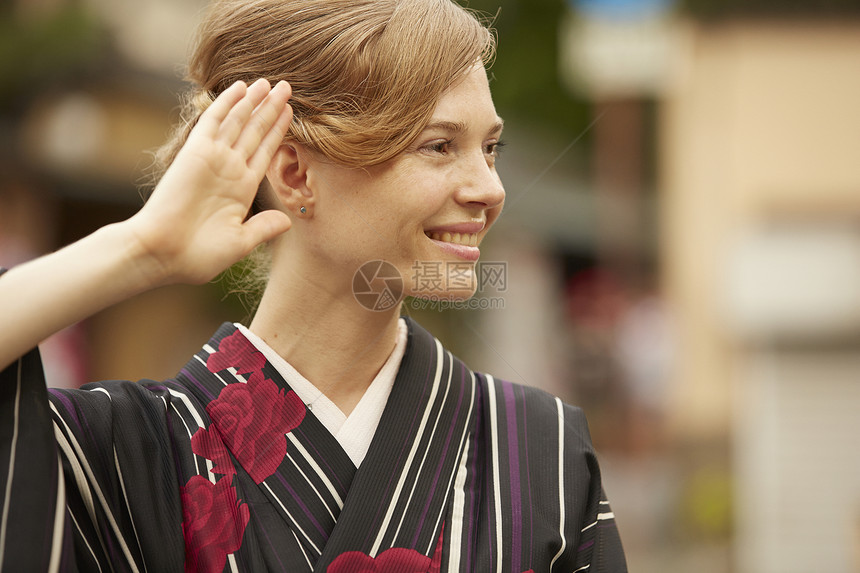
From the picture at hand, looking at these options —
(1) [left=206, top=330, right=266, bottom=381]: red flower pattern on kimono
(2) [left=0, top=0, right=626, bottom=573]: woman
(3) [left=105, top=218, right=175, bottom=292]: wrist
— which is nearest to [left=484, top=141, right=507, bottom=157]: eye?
(2) [left=0, top=0, right=626, bottom=573]: woman

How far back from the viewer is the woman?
4.76 ft

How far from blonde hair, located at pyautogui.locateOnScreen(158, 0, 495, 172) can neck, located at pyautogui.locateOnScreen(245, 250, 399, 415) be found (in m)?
0.27

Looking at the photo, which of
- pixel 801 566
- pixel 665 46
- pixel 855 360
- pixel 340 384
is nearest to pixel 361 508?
pixel 340 384

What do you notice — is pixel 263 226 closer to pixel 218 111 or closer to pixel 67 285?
pixel 218 111

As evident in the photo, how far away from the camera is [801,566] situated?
8.38m

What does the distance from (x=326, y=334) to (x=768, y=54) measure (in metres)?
8.68

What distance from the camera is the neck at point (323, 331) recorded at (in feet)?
6.04

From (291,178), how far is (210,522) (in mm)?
627

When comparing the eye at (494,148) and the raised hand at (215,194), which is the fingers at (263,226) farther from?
the eye at (494,148)

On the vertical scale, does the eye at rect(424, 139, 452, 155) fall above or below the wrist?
above

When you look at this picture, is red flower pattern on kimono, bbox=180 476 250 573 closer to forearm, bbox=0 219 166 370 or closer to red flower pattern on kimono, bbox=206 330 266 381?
red flower pattern on kimono, bbox=206 330 266 381

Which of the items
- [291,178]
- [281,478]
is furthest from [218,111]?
[281,478]
